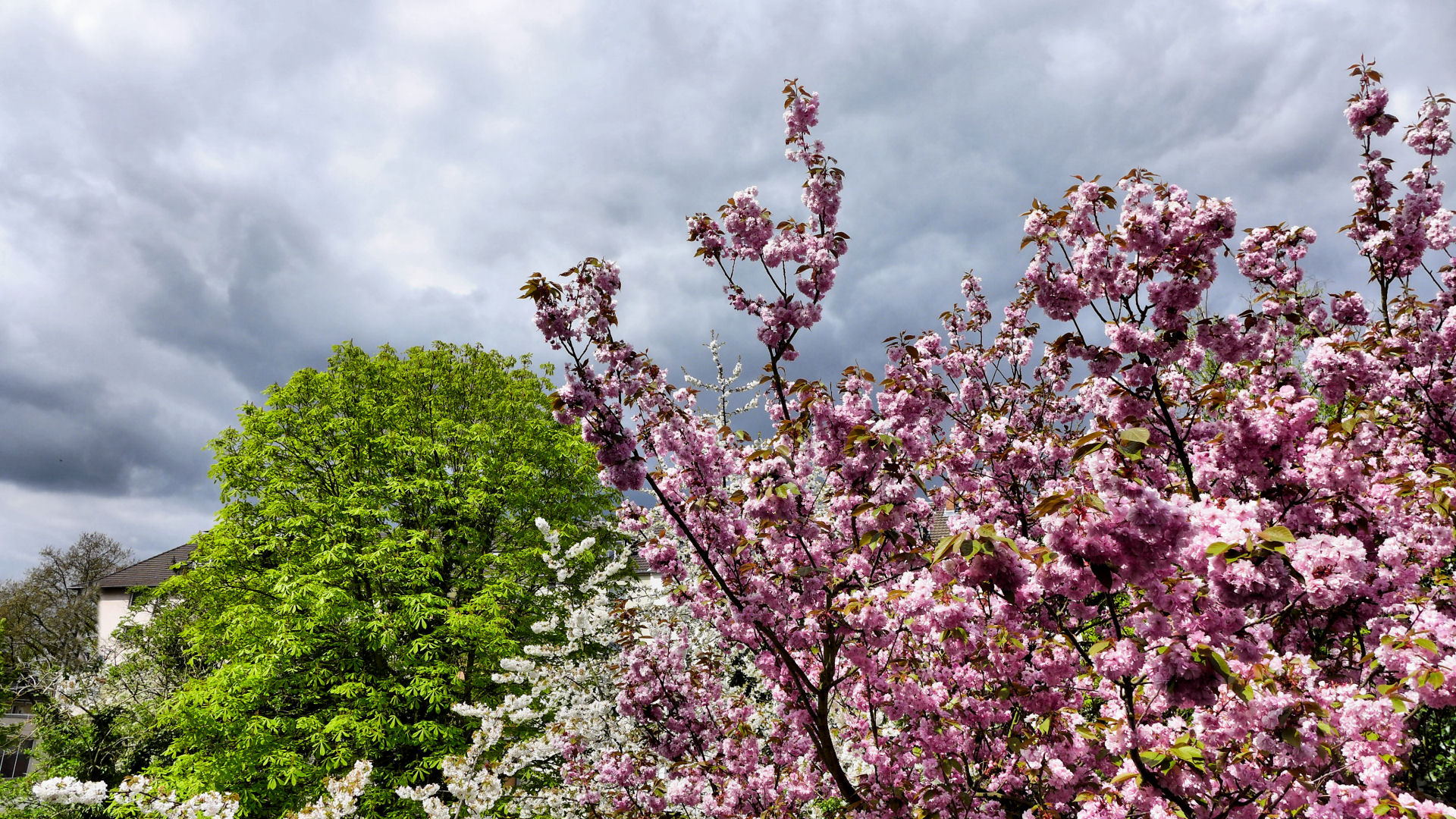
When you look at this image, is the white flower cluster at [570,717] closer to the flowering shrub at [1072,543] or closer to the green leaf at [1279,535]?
the flowering shrub at [1072,543]

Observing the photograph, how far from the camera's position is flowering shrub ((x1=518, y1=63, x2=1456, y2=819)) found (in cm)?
250

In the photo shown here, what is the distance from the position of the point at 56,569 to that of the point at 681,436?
1835 inches

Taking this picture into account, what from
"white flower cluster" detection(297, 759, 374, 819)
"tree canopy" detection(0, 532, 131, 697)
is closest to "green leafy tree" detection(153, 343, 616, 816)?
"white flower cluster" detection(297, 759, 374, 819)

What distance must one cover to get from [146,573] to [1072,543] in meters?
46.3

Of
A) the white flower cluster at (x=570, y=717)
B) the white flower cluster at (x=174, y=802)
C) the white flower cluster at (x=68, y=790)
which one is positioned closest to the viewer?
the white flower cluster at (x=68, y=790)

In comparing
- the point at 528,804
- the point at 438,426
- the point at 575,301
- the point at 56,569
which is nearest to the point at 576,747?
the point at 528,804

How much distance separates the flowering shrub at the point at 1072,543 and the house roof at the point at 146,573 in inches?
1475

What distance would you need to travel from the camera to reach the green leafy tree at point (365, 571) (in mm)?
11977

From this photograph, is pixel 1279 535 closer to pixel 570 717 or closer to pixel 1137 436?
pixel 1137 436

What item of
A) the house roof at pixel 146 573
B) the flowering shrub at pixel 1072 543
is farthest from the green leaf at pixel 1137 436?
the house roof at pixel 146 573

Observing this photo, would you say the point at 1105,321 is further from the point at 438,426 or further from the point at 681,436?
the point at 438,426

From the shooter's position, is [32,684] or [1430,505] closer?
[1430,505]

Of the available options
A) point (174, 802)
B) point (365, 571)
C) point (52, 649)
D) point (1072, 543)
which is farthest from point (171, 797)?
point (52, 649)

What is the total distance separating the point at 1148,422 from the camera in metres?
5.05
